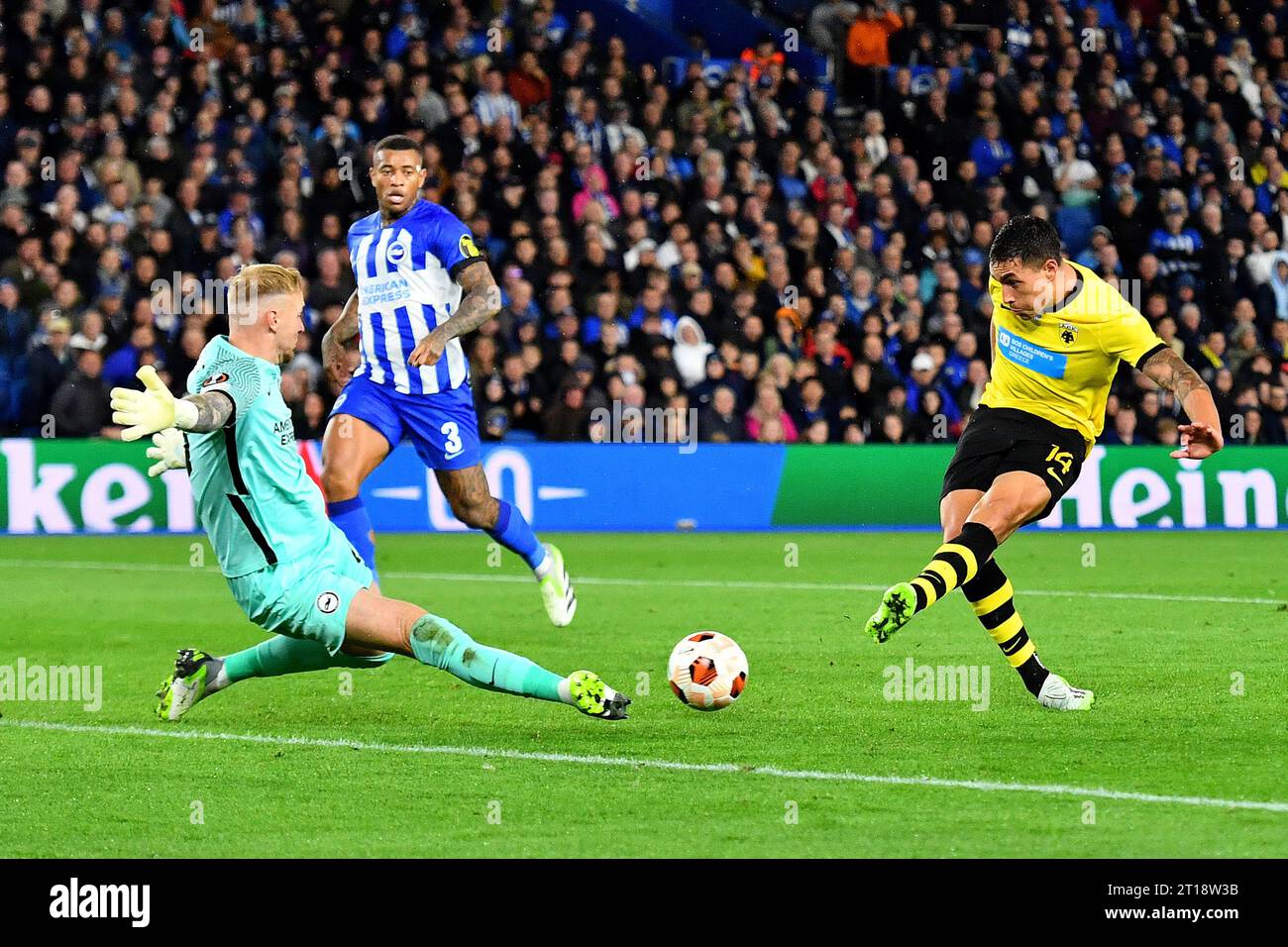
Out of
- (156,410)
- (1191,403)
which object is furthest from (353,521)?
(1191,403)

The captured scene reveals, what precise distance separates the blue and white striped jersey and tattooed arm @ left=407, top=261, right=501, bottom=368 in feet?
0.48

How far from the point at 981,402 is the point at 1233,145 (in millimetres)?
16501

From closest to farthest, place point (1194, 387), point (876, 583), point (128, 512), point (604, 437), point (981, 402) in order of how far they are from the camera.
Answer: point (1194, 387)
point (981, 402)
point (876, 583)
point (128, 512)
point (604, 437)

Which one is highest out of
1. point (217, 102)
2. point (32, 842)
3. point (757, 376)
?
point (217, 102)

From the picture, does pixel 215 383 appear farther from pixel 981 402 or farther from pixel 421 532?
pixel 421 532

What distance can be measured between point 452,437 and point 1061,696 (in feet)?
11.2

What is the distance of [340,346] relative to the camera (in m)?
9.82

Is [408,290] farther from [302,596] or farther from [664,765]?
[664,765]

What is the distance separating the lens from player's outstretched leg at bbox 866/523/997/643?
715 centimetres

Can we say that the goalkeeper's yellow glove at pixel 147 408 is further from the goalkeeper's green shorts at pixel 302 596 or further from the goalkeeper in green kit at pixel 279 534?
the goalkeeper's green shorts at pixel 302 596

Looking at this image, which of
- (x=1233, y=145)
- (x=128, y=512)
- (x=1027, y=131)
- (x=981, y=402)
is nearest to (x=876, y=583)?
(x=981, y=402)

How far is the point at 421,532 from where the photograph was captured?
57.6 feet

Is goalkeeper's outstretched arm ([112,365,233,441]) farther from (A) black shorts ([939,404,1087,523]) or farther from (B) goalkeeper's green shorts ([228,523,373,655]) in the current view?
(A) black shorts ([939,404,1087,523])

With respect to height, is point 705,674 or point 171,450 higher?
point 171,450
